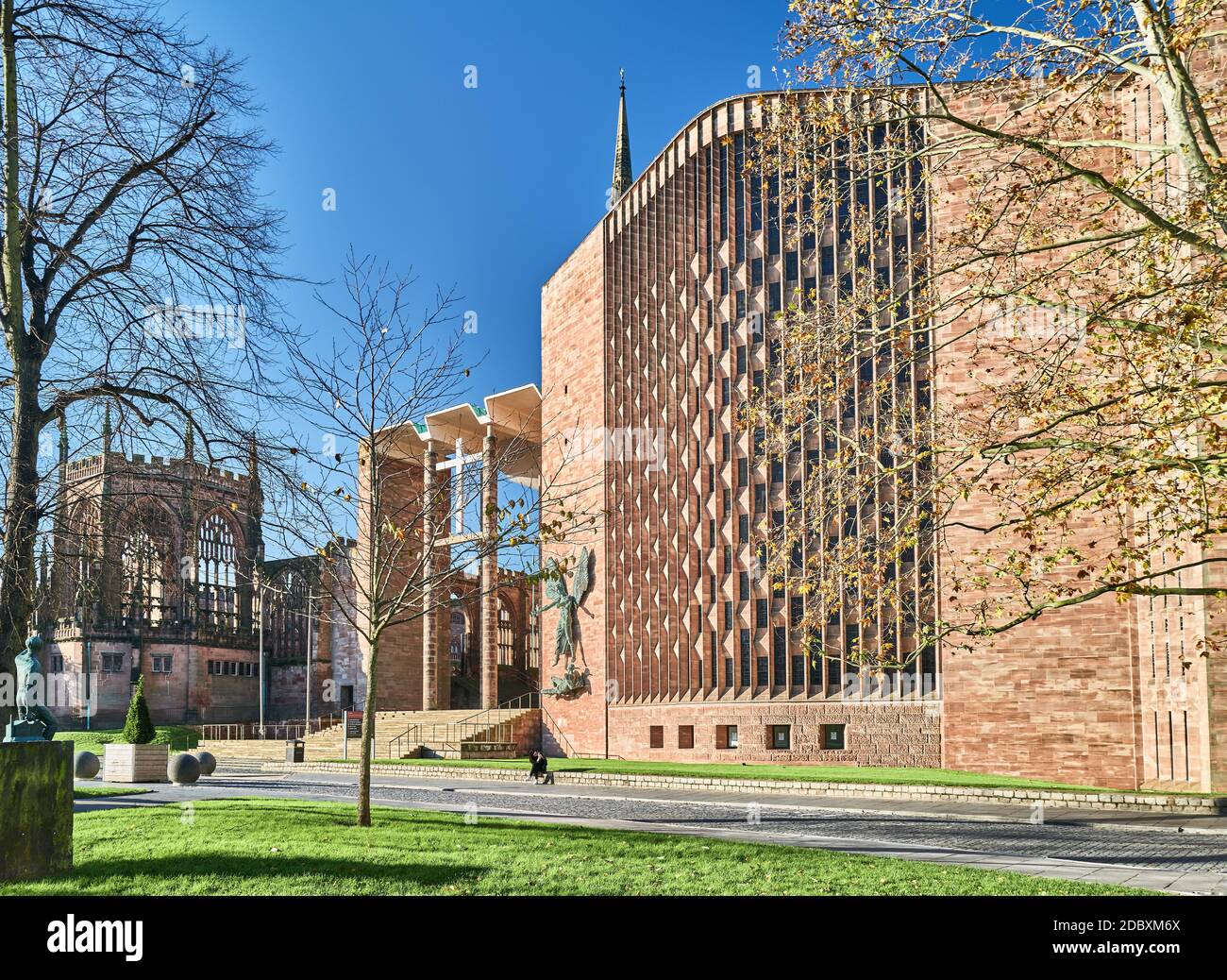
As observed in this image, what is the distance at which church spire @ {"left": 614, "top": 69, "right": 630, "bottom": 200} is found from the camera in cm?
7988

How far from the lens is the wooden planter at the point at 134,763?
26.1 metres

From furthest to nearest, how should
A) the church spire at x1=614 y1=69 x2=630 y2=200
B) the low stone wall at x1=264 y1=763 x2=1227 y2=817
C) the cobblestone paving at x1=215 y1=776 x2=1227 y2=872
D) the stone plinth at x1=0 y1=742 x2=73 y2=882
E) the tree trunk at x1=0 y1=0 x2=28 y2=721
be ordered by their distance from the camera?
the church spire at x1=614 y1=69 x2=630 y2=200 → the low stone wall at x1=264 y1=763 x2=1227 y2=817 → the cobblestone paving at x1=215 y1=776 x2=1227 y2=872 → the tree trunk at x1=0 y1=0 x2=28 y2=721 → the stone plinth at x1=0 y1=742 x2=73 y2=882

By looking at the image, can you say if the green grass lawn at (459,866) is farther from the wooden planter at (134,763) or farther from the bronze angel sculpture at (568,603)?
the bronze angel sculpture at (568,603)

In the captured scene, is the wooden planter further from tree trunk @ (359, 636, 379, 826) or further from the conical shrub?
tree trunk @ (359, 636, 379, 826)

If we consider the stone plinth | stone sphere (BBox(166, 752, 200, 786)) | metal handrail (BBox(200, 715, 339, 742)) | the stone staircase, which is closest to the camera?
the stone plinth

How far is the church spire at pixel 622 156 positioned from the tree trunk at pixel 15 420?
229ft

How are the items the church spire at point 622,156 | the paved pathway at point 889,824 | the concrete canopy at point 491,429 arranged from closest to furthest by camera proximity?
the paved pathway at point 889,824, the concrete canopy at point 491,429, the church spire at point 622,156

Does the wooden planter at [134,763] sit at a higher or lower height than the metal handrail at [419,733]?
higher

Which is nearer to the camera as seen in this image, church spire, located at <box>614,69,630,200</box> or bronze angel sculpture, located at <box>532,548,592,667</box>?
bronze angel sculpture, located at <box>532,548,592,667</box>

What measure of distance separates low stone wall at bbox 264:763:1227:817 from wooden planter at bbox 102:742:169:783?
723cm

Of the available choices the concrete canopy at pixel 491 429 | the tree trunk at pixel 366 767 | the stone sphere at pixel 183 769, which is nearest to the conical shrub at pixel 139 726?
the stone sphere at pixel 183 769

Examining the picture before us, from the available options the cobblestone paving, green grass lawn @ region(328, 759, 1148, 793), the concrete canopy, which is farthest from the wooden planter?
the concrete canopy

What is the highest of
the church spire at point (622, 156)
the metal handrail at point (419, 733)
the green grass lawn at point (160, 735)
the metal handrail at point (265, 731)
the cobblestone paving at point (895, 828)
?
the church spire at point (622, 156)
